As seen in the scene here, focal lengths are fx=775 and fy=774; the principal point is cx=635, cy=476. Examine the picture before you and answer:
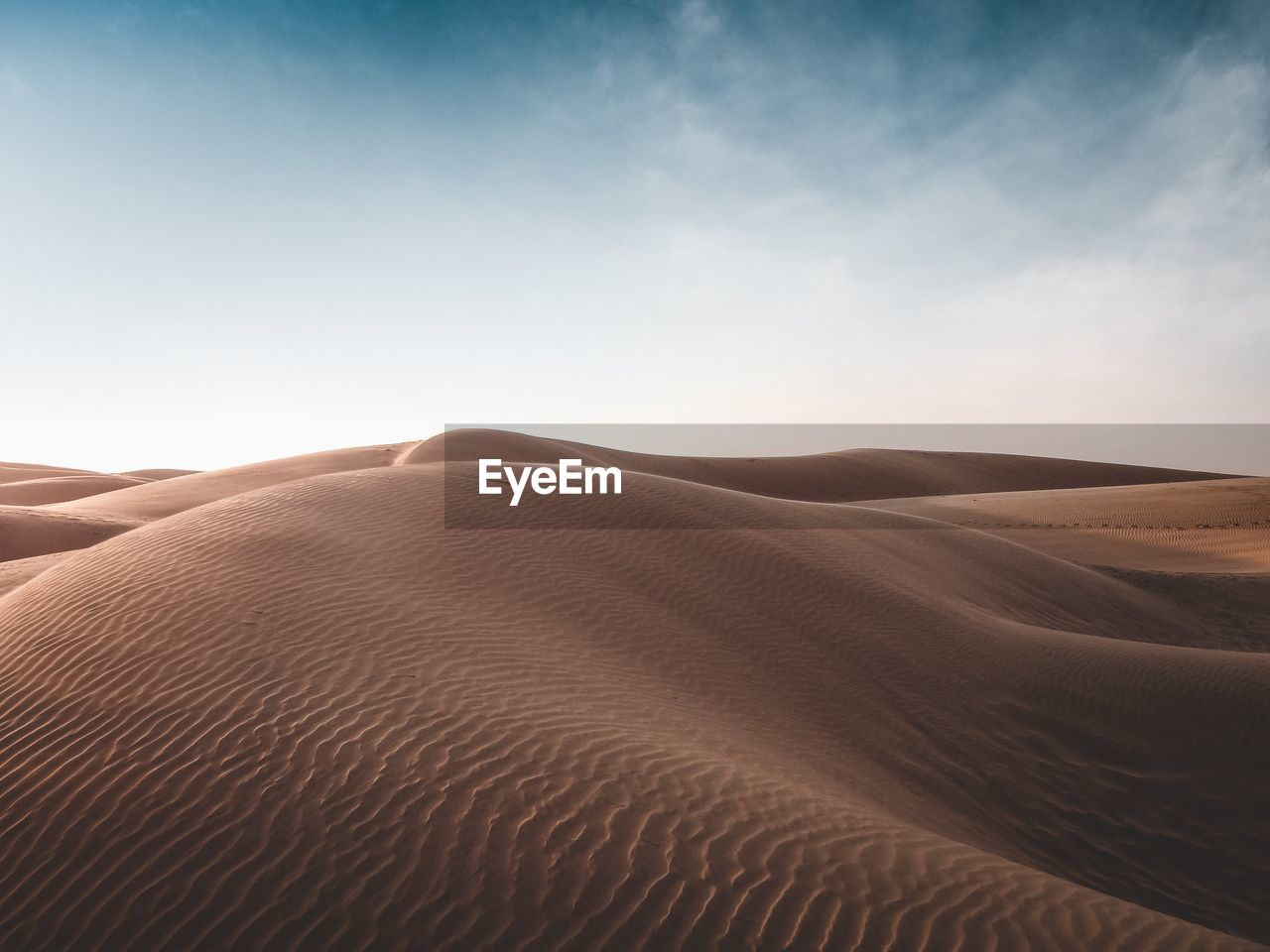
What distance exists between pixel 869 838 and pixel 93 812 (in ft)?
14.6

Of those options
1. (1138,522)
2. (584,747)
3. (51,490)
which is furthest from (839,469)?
(584,747)

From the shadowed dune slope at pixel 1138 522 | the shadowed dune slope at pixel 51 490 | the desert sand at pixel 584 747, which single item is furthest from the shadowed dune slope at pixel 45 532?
the shadowed dune slope at pixel 1138 522

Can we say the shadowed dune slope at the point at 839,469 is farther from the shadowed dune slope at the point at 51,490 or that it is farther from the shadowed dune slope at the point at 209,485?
the shadowed dune slope at the point at 51,490

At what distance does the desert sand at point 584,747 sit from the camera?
378 cm

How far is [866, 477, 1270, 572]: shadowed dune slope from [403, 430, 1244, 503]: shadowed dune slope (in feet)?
36.6

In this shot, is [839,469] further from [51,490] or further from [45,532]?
[45,532]

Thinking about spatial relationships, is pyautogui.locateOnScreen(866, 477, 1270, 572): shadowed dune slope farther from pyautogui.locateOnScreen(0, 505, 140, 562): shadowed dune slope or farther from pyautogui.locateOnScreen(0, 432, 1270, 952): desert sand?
pyautogui.locateOnScreen(0, 505, 140, 562): shadowed dune slope

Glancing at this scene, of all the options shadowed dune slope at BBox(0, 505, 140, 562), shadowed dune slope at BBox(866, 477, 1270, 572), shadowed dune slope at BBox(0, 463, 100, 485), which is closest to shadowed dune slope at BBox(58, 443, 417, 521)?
shadowed dune slope at BBox(0, 505, 140, 562)

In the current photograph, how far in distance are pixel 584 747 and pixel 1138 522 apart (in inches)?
1407

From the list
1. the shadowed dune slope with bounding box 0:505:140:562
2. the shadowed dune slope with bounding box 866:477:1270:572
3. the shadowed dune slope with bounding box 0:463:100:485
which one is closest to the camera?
the shadowed dune slope with bounding box 0:505:140:562

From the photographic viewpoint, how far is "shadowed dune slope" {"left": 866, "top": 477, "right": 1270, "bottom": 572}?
2570cm

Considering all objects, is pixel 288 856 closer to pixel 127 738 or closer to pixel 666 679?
pixel 127 738

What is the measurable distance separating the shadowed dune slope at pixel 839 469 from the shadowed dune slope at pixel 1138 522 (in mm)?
11142

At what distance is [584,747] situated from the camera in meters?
5.22
